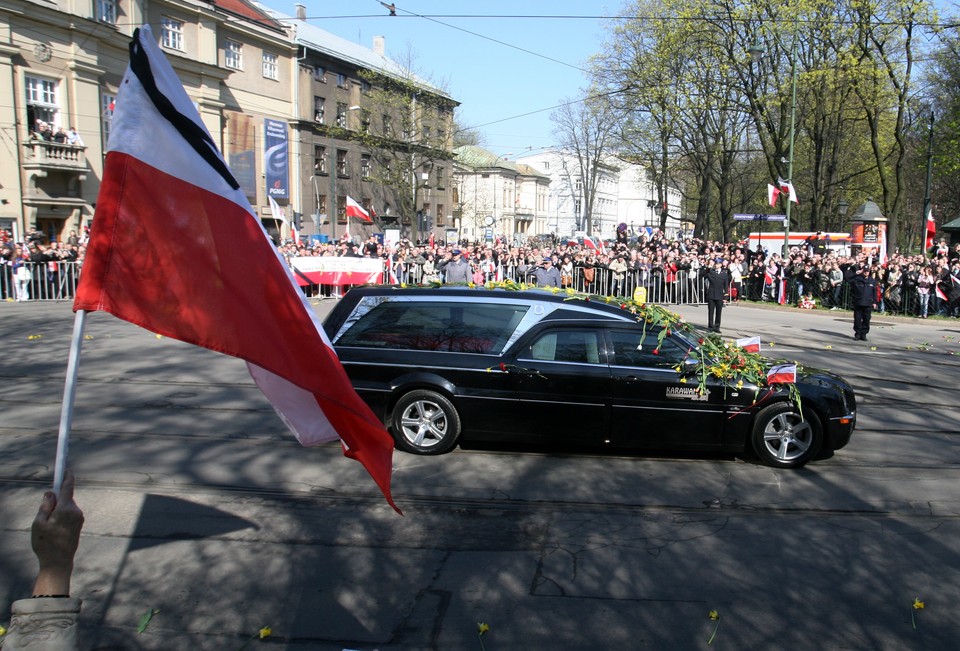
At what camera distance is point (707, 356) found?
Result: 7.87 m

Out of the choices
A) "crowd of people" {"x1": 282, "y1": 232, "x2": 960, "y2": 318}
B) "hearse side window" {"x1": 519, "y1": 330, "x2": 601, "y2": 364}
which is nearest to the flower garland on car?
"hearse side window" {"x1": 519, "y1": 330, "x2": 601, "y2": 364}

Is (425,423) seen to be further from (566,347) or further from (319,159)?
(319,159)

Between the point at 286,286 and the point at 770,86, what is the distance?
38817mm

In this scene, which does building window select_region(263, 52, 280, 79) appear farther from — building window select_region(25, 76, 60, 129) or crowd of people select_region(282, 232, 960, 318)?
crowd of people select_region(282, 232, 960, 318)

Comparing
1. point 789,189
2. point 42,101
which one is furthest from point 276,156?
point 789,189

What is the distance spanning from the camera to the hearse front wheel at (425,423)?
26.1 feet

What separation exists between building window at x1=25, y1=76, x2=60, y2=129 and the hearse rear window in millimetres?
29441

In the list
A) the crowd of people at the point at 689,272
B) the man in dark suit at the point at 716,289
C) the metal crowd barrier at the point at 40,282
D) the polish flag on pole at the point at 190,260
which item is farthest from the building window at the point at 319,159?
the polish flag on pole at the point at 190,260

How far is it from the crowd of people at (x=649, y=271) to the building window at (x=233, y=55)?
79.7ft

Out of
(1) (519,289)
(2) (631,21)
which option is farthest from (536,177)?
(1) (519,289)

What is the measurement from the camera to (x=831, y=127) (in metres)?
40.1

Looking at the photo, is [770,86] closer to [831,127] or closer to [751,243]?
[831,127]

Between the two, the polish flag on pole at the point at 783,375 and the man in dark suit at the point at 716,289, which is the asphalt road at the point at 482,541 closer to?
the polish flag on pole at the point at 783,375

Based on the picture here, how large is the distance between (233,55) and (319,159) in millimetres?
11478
